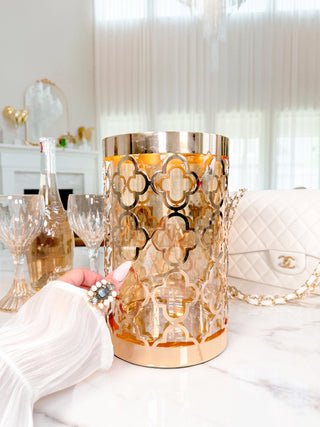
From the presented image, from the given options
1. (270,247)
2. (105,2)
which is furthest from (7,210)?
(105,2)

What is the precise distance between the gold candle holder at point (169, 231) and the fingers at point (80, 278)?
0.10 feet

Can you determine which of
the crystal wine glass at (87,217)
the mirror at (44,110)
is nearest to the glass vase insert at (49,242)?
the crystal wine glass at (87,217)

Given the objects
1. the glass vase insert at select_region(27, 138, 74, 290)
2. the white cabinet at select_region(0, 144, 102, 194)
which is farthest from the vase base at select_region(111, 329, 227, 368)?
the white cabinet at select_region(0, 144, 102, 194)

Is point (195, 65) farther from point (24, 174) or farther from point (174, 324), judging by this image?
point (174, 324)

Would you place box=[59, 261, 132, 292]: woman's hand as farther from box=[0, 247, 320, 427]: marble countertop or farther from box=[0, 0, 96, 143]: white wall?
box=[0, 0, 96, 143]: white wall

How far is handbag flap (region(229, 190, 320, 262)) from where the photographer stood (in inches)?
20.9

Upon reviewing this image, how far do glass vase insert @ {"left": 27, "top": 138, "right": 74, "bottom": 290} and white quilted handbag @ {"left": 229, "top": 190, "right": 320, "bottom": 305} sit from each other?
276mm

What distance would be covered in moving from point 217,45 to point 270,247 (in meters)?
3.83

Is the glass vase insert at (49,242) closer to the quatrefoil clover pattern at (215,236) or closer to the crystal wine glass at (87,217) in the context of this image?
the crystal wine glass at (87,217)

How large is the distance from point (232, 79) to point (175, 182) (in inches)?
155

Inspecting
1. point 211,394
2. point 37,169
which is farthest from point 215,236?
point 37,169

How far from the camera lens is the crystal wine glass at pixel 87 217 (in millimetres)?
549

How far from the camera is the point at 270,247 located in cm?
56

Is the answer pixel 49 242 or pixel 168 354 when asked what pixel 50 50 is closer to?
pixel 49 242
